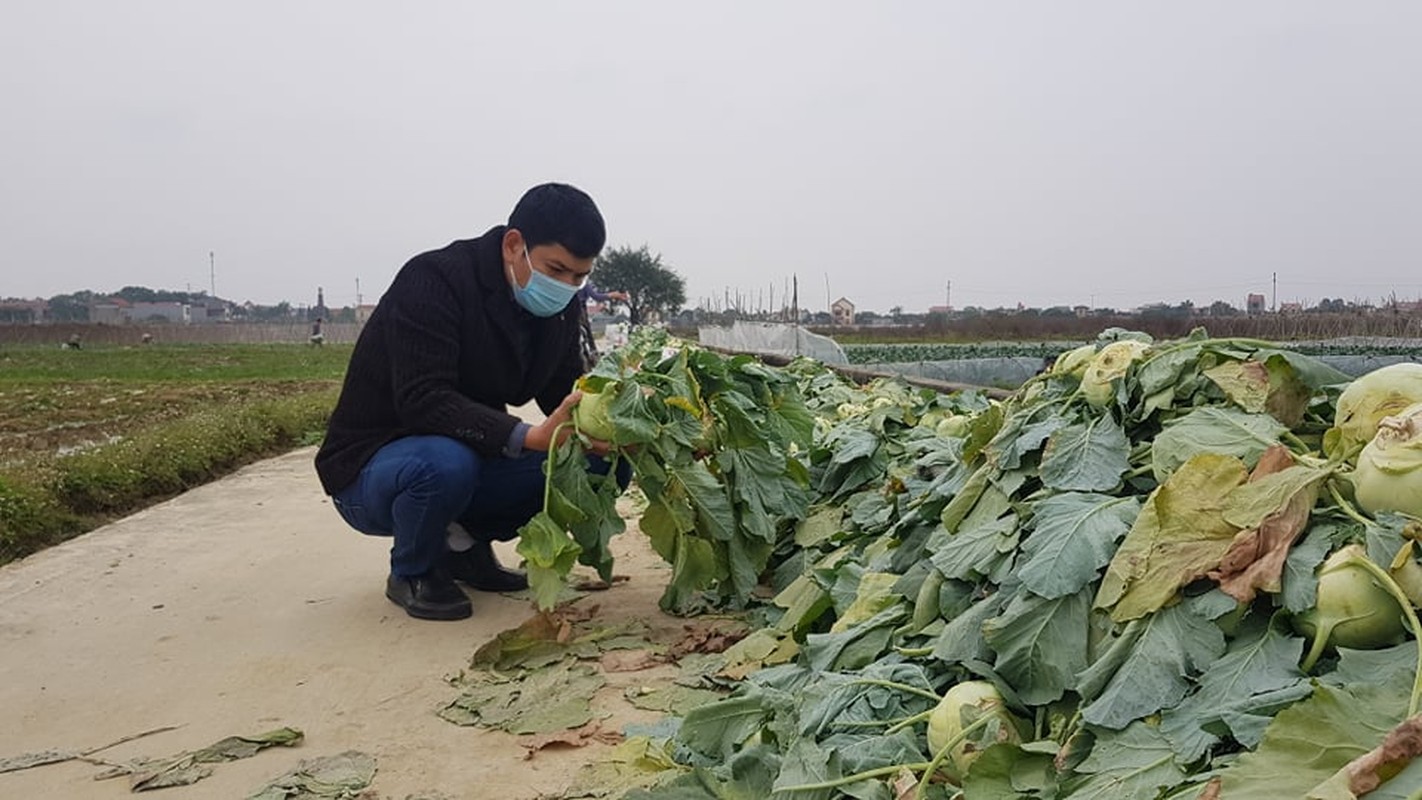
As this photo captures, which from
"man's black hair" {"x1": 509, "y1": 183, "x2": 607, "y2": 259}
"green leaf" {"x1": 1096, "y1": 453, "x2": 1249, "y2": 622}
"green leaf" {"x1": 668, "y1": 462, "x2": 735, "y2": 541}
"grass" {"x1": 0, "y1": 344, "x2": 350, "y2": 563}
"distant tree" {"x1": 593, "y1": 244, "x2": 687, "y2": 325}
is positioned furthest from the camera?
"distant tree" {"x1": 593, "y1": 244, "x2": 687, "y2": 325}

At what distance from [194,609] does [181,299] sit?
333ft

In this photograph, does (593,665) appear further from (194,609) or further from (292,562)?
(292,562)

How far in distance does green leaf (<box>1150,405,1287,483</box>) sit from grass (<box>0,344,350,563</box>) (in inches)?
208

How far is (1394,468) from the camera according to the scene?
1.67 m

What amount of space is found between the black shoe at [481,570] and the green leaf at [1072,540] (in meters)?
2.57

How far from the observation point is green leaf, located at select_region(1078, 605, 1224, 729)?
1655 millimetres

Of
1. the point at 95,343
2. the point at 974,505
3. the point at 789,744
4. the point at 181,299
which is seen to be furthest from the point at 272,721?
the point at 181,299

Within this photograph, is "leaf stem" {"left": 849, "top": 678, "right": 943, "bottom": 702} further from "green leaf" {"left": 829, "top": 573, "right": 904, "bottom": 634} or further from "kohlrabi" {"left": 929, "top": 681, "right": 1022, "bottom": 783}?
"green leaf" {"left": 829, "top": 573, "right": 904, "bottom": 634}

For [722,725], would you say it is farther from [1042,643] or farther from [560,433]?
[560,433]

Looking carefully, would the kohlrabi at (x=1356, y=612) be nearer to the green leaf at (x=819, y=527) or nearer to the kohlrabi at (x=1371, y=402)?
the kohlrabi at (x=1371, y=402)

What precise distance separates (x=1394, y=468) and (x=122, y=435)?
12.8 meters

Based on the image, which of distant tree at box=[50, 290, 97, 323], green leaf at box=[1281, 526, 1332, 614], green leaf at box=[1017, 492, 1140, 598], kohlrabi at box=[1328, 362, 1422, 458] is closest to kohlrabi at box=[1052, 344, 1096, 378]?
green leaf at box=[1017, 492, 1140, 598]

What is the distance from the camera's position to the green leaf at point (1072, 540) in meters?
1.95

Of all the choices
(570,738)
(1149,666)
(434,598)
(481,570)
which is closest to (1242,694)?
(1149,666)
